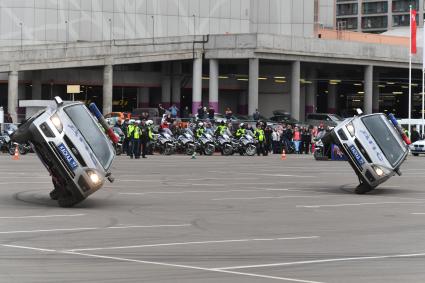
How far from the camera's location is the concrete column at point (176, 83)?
275 ft

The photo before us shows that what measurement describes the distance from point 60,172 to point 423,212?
22.9 ft

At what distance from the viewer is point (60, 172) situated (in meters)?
18.7

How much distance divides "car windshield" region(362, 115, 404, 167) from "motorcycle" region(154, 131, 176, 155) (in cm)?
2566

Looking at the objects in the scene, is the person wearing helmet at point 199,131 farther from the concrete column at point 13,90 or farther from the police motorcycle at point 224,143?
the concrete column at point 13,90

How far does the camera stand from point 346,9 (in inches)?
6531

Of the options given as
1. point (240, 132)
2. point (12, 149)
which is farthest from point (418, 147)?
point (12, 149)

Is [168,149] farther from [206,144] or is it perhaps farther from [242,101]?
[242,101]

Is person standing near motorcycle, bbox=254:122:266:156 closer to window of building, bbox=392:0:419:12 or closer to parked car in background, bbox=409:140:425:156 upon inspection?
parked car in background, bbox=409:140:425:156

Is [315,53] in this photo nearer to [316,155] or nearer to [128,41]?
[128,41]

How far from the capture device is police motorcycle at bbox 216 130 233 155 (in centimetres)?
5056

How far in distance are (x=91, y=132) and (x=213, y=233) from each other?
528 cm

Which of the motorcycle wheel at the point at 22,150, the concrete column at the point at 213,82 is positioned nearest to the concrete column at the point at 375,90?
the concrete column at the point at 213,82

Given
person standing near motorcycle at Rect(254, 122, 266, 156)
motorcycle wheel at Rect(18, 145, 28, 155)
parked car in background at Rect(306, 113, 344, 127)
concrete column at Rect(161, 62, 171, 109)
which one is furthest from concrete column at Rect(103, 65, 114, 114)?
motorcycle wheel at Rect(18, 145, 28, 155)

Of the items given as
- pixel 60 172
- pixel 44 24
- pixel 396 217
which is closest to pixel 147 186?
pixel 60 172
